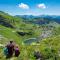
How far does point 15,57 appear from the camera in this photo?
31172 mm

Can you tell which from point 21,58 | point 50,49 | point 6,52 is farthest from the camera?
point 50,49

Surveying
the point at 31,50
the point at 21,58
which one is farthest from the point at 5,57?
the point at 31,50

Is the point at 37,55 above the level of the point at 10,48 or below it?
below

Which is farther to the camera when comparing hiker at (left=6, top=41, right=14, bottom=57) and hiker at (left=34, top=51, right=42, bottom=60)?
hiker at (left=34, top=51, right=42, bottom=60)

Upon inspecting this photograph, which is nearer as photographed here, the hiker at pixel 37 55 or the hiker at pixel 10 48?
the hiker at pixel 10 48

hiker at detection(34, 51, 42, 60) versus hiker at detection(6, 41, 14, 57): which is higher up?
hiker at detection(6, 41, 14, 57)

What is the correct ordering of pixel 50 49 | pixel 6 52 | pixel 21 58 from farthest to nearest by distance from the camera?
pixel 50 49 → pixel 6 52 → pixel 21 58

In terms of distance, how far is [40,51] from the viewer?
3391 cm

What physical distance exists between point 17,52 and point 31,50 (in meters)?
3.46

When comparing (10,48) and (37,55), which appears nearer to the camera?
(10,48)

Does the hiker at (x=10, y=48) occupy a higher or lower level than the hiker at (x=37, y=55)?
higher

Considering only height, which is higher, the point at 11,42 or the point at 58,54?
the point at 11,42

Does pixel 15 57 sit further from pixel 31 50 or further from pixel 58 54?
pixel 58 54

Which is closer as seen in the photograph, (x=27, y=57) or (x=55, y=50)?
(x=27, y=57)
